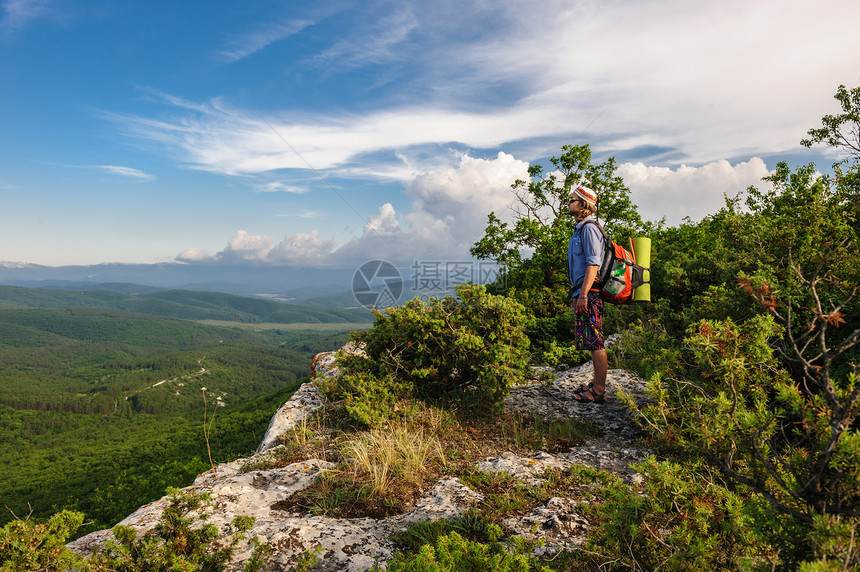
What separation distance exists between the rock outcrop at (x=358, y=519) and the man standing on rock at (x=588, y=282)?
2.40ft

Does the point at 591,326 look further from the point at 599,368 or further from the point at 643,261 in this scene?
the point at 643,261

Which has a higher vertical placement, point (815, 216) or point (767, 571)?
point (815, 216)

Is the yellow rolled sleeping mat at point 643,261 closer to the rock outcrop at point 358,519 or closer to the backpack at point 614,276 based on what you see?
the backpack at point 614,276

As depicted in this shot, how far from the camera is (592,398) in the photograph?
659 cm

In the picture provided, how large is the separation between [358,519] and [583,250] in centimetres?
472

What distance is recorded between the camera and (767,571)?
1956 millimetres

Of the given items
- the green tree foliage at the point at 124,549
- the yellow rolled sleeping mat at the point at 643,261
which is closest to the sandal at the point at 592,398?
the yellow rolled sleeping mat at the point at 643,261

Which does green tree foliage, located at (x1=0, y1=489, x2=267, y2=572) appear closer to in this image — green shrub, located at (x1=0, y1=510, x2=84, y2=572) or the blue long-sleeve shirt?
green shrub, located at (x1=0, y1=510, x2=84, y2=572)

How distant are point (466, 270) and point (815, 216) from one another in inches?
410

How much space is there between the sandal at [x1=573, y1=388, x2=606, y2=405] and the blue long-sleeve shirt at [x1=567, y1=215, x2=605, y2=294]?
5.62 feet

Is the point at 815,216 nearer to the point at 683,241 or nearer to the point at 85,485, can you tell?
the point at 683,241

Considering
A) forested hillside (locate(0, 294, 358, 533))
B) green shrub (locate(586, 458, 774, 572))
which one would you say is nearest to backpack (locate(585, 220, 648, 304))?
green shrub (locate(586, 458, 774, 572))

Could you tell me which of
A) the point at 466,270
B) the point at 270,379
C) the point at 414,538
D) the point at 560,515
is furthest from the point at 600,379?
the point at 270,379

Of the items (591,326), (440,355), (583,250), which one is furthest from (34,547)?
(583,250)
